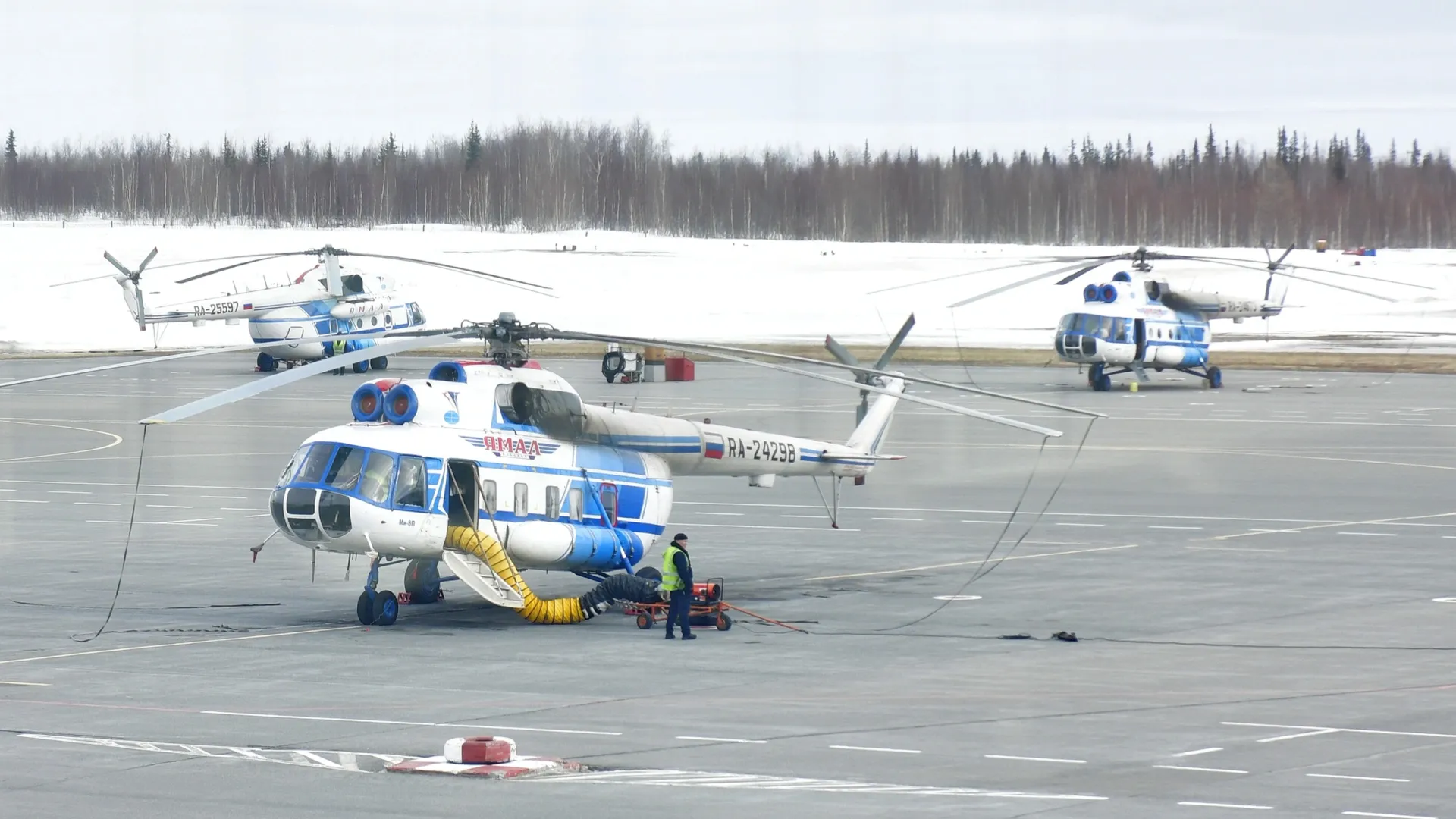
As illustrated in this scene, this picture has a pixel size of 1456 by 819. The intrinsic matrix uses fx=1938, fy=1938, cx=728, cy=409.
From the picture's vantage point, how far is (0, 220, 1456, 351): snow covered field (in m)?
109

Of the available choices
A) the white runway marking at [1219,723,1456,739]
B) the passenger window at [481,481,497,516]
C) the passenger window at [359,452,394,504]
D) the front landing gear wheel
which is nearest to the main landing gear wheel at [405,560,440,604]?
the front landing gear wheel

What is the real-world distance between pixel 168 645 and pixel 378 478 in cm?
329

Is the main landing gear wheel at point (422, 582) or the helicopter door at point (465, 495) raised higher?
the helicopter door at point (465, 495)

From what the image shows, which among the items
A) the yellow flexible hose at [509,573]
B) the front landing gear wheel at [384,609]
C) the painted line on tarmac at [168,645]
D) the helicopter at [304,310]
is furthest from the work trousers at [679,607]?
the helicopter at [304,310]

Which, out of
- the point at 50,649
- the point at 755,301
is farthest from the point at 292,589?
the point at 755,301

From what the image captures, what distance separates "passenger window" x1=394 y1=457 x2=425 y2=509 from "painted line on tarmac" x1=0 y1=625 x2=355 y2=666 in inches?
76.8

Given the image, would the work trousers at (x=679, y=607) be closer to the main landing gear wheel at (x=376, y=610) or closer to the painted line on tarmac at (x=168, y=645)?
the main landing gear wheel at (x=376, y=610)

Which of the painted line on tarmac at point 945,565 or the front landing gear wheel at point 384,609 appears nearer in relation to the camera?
the front landing gear wheel at point 384,609

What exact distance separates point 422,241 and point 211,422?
103763 mm

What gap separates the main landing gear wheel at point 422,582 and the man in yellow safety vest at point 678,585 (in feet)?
14.4

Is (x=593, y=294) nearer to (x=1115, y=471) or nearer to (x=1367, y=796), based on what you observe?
(x=1115, y=471)

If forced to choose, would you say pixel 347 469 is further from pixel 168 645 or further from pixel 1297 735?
pixel 1297 735

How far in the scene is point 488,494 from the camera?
25.8 metres

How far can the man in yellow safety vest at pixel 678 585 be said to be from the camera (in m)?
24.6
